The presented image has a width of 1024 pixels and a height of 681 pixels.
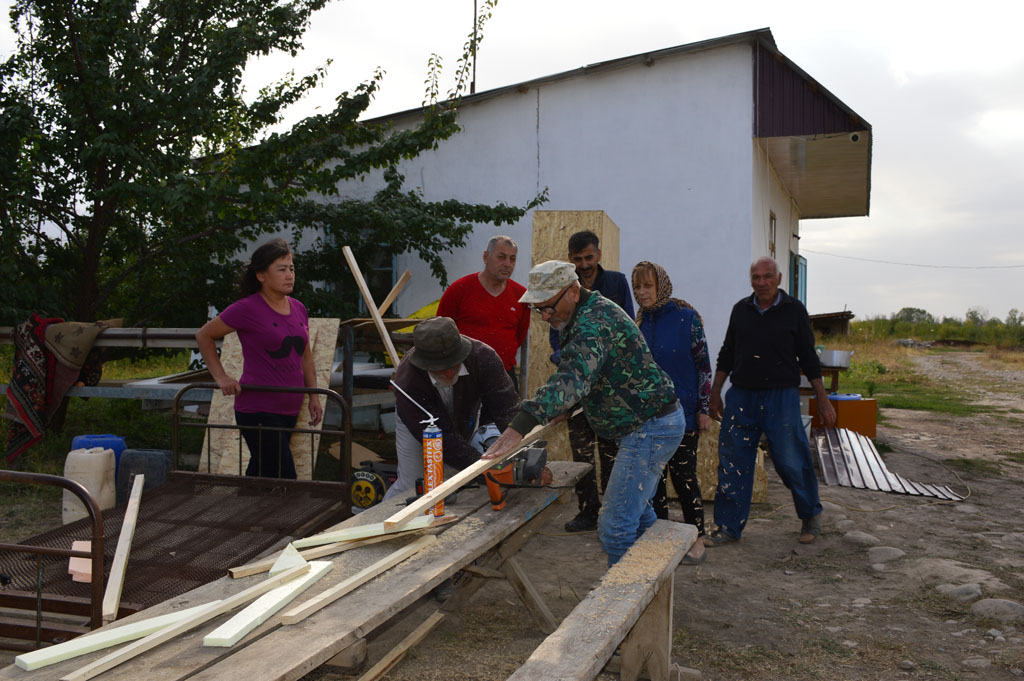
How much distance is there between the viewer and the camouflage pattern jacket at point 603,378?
3.32 meters

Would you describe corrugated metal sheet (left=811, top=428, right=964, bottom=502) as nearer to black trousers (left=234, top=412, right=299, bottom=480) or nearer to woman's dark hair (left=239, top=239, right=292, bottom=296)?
black trousers (left=234, top=412, right=299, bottom=480)

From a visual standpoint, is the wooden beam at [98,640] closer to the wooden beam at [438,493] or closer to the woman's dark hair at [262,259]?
the wooden beam at [438,493]

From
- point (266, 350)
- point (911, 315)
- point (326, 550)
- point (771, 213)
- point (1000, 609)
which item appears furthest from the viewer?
point (911, 315)

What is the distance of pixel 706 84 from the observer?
390 inches

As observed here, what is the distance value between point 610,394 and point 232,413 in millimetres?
4278

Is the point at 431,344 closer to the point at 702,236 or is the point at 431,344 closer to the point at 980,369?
the point at 702,236

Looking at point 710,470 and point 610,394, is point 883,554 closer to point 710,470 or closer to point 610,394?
point 710,470

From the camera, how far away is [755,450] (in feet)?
18.4

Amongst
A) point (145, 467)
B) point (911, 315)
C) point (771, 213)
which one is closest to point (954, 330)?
point (911, 315)

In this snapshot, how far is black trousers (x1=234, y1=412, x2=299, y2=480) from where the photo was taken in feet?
15.6

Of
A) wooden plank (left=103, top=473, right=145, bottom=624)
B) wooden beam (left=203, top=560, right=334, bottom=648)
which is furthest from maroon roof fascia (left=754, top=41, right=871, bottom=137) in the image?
wooden beam (left=203, top=560, right=334, bottom=648)

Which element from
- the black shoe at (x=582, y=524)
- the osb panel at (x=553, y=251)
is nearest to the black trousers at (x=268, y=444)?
the black shoe at (x=582, y=524)

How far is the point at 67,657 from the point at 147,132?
823cm

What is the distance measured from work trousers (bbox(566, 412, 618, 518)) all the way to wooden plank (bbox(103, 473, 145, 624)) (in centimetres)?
264
